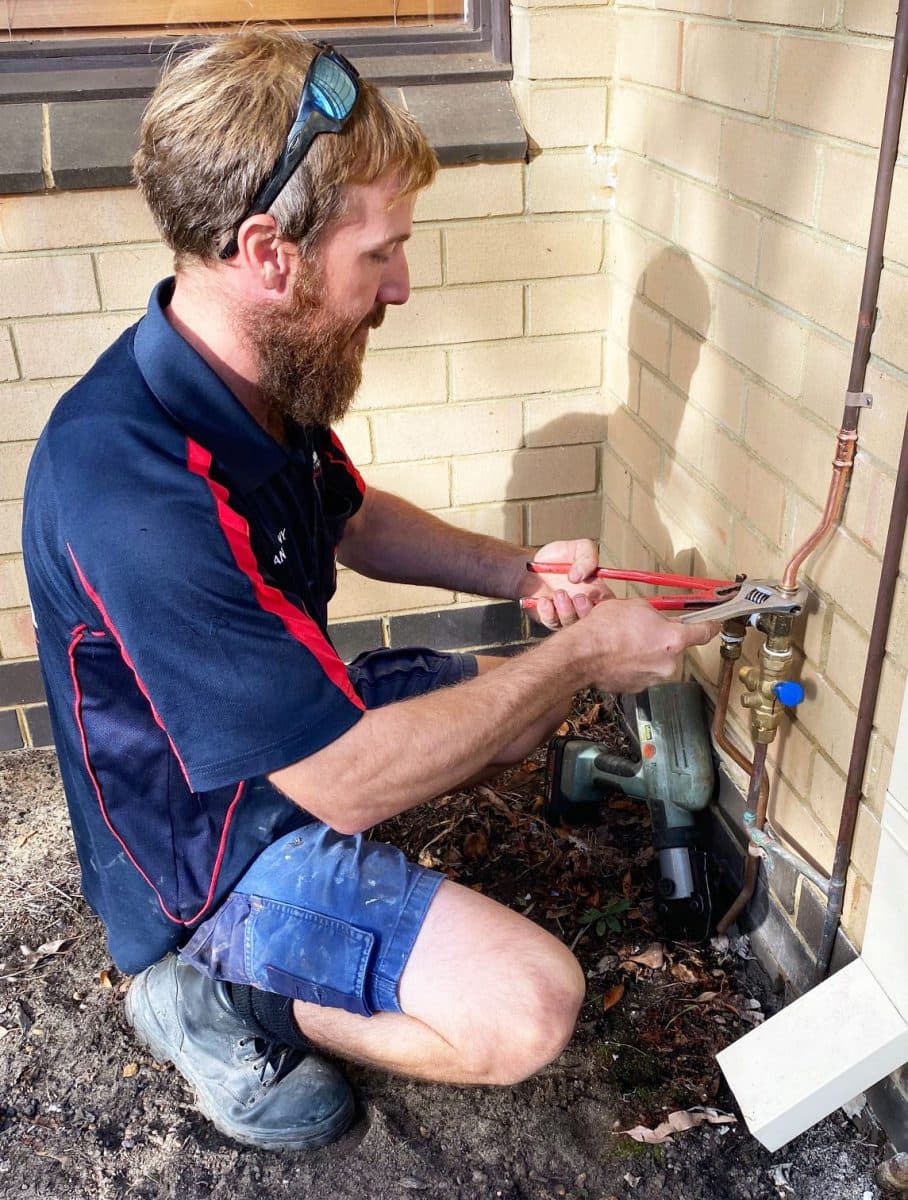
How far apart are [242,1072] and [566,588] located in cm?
114

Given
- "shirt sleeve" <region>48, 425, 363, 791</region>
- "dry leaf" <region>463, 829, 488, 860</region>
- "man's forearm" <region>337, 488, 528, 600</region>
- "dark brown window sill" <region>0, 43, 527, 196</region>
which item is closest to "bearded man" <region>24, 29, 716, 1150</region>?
"shirt sleeve" <region>48, 425, 363, 791</region>

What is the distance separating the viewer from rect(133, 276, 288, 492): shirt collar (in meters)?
1.77

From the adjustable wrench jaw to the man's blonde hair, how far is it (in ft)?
3.08

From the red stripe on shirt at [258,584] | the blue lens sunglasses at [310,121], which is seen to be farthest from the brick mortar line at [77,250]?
→ the red stripe on shirt at [258,584]

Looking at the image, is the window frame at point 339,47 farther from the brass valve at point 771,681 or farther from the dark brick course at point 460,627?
the brass valve at point 771,681

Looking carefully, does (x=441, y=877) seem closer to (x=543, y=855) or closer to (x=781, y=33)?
(x=543, y=855)

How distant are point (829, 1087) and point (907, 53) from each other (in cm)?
161

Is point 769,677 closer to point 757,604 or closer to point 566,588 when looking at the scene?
point 757,604

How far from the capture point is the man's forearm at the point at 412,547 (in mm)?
2551

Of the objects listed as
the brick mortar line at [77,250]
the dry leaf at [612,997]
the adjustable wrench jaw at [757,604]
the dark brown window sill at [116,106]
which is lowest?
the dry leaf at [612,997]

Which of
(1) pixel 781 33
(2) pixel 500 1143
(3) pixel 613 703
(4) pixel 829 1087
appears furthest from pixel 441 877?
(1) pixel 781 33

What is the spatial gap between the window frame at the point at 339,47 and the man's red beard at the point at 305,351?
1.22 m

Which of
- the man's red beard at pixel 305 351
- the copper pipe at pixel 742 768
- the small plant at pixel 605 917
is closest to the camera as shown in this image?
the man's red beard at pixel 305 351

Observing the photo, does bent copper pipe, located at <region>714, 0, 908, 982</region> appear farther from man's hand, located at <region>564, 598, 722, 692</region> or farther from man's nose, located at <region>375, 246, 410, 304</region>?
man's nose, located at <region>375, 246, 410, 304</region>
